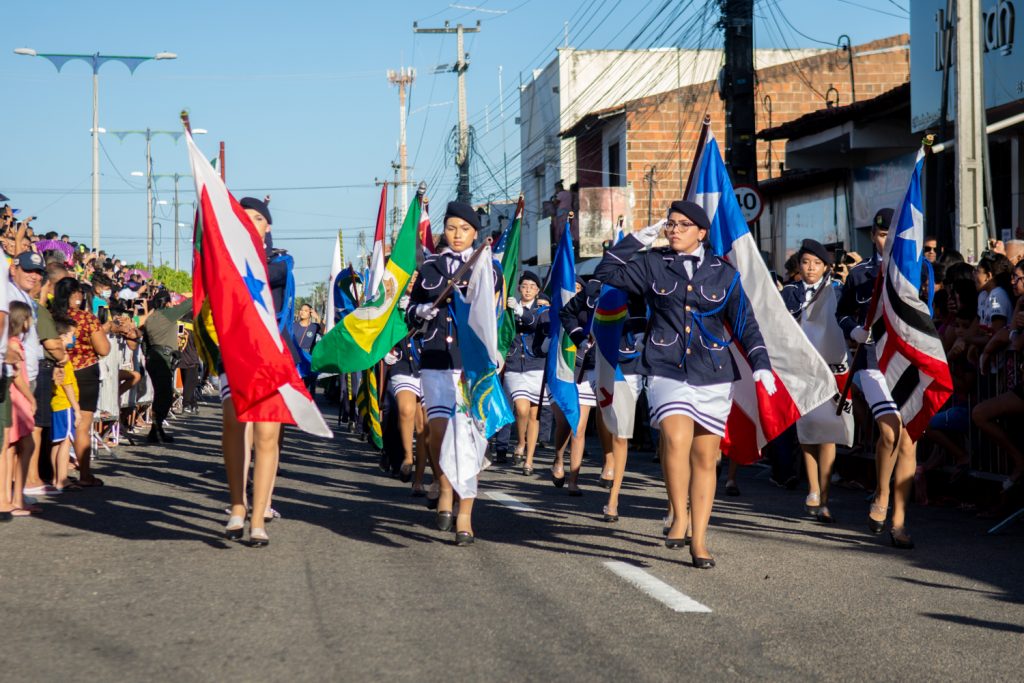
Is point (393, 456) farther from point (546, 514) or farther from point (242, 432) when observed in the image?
point (242, 432)

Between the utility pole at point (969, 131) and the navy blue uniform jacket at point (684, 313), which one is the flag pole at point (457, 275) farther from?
the utility pole at point (969, 131)

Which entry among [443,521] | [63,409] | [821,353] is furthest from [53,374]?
[821,353]

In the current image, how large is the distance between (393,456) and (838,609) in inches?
282

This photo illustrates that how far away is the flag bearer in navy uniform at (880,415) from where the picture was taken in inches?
343

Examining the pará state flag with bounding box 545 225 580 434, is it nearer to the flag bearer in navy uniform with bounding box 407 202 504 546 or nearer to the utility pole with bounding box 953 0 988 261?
the flag bearer in navy uniform with bounding box 407 202 504 546

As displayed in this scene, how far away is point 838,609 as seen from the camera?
6426 mm

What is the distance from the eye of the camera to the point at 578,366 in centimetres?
1314

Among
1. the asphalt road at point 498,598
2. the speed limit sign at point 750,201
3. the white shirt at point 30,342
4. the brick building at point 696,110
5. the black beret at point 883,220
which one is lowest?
the asphalt road at point 498,598

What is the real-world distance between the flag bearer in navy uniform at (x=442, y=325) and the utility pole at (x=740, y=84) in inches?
343

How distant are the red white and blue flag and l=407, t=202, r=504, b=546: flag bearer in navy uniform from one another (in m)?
2.56

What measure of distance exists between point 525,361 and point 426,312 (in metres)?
6.23

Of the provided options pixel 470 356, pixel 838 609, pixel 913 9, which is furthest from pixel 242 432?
pixel 913 9

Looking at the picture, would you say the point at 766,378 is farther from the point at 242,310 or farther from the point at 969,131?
the point at 969,131

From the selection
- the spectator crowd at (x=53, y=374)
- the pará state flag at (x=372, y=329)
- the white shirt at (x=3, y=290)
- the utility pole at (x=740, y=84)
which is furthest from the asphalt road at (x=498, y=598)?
the utility pole at (x=740, y=84)
